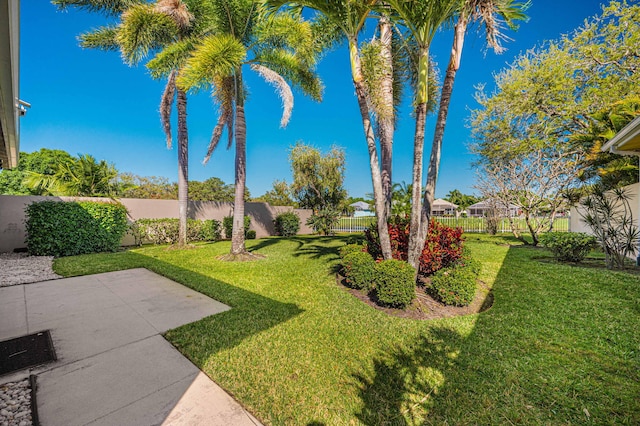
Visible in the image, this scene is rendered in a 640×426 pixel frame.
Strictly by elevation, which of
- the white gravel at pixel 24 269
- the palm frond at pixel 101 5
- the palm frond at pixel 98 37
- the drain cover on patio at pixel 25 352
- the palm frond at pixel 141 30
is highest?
the palm frond at pixel 101 5

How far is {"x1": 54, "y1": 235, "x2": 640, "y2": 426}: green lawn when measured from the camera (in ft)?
6.41

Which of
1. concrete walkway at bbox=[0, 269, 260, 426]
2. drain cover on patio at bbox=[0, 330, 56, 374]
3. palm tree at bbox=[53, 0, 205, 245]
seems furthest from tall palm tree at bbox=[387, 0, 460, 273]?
palm tree at bbox=[53, 0, 205, 245]

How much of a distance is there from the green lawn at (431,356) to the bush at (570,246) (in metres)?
1.63

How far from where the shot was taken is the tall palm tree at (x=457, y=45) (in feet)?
14.5

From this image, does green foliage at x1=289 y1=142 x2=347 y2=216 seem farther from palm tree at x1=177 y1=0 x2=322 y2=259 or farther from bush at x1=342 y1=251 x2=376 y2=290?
bush at x1=342 y1=251 x2=376 y2=290

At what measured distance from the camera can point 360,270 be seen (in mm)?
4699

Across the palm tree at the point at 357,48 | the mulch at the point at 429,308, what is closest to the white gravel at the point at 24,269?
the mulch at the point at 429,308

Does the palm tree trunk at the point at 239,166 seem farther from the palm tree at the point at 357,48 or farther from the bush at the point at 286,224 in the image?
the bush at the point at 286,224

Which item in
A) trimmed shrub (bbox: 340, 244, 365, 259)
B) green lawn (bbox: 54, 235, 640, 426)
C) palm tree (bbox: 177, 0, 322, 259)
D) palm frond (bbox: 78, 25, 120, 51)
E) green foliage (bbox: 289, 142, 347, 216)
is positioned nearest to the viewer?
green lawn (bbox: 54, 235, 640, 426)

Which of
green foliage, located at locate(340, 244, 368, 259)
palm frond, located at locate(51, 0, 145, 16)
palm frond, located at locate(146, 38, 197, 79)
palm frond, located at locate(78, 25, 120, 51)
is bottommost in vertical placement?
green foliage, located at locate(340, 244, 368, 259)

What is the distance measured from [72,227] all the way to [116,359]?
7.68m

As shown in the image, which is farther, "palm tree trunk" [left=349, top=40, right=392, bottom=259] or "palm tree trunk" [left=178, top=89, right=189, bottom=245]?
"palm tree trunk" [left=178, top=89, right=189, bottom=245]

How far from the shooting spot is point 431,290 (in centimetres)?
432

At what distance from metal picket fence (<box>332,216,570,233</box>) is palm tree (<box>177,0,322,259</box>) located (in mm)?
10022
